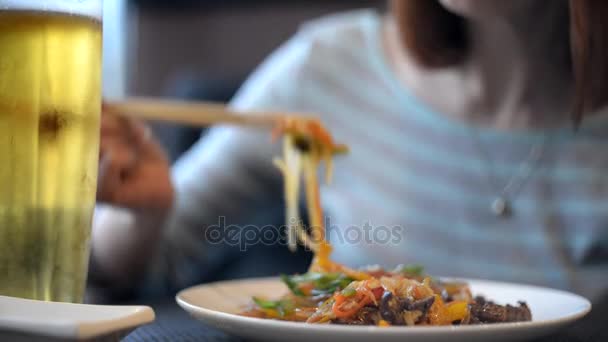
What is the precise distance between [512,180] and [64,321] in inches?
40.2

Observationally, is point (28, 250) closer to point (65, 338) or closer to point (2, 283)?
point (2, 283)

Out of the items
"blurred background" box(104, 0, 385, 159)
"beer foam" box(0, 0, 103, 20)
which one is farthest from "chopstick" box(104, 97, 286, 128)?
"blurred background" box(104, 0, 385, 159)

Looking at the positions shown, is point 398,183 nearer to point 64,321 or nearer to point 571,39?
point 571,39

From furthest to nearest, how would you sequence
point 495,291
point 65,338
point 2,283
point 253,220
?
point 253,220
point 495,291
point 2,283
point 65,338

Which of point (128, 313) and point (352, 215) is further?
point (352, 215)

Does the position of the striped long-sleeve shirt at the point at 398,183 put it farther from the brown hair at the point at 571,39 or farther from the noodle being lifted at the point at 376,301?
the noodle being lifted at the point at 376,301

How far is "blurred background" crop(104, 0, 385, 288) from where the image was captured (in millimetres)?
2555

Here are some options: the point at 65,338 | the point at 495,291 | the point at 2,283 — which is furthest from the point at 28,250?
the point at 495,291

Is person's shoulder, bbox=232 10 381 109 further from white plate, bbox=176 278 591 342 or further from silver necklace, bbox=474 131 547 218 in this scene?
white plate, bbox=176 278 591 342

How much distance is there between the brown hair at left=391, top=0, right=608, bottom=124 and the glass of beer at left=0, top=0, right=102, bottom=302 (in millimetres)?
809

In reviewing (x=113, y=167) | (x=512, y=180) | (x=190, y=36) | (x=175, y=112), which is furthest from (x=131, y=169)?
(x=190, y=36)

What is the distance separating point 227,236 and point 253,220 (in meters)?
0.07

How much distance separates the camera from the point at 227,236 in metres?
1.49

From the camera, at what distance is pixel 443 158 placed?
4.35 feet
